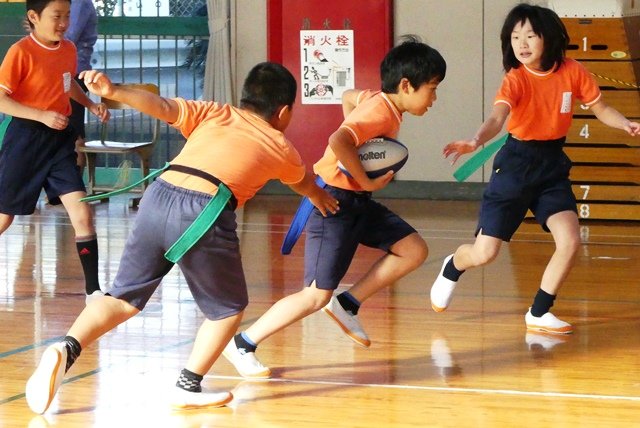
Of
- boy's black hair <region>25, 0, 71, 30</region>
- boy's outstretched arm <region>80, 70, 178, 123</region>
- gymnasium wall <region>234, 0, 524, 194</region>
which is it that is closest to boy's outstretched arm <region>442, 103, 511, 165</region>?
boy's outstretched arm <region>80, 70, 178, 123</region>

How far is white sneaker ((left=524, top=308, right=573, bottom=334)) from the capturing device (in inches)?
173

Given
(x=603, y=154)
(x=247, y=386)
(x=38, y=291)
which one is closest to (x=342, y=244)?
(x=247, y=386)

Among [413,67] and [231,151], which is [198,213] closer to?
[231,151]

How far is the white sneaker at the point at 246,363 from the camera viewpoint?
368cm

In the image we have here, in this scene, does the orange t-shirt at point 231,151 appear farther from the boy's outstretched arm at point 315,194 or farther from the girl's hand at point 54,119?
the girl's hand at point 54,119

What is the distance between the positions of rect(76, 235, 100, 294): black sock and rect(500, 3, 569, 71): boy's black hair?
1.93 m

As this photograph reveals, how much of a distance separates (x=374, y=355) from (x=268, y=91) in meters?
1.16

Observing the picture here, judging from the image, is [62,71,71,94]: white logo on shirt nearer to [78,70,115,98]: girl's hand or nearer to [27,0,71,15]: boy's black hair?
[27,0,71,15]: boy's black hair

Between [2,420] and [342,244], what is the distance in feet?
4.17

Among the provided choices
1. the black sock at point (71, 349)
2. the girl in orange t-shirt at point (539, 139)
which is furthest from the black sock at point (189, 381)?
the girl in orange t-shirt at point (539, 139)

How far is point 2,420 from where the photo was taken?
316cm

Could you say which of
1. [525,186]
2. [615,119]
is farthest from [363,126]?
[615,119]

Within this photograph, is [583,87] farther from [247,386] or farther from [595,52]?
[595,52]

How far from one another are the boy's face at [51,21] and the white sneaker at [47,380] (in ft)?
6.28
